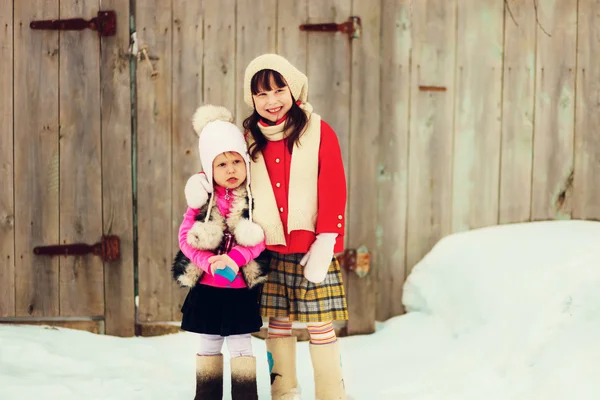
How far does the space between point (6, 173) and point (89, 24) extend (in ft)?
2.75

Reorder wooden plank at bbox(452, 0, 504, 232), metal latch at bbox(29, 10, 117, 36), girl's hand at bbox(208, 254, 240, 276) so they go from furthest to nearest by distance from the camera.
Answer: wooden plank at bbox(452, 0, 504, 232) < metal latch at bbox(29, 10, 117, 36) < girl's hand at bbox(208, 254, 240, 276)

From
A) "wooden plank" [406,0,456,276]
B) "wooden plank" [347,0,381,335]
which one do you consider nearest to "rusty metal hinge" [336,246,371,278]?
"wooden plank" [347,0,381,335]

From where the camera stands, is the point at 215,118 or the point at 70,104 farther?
the point at 70,104

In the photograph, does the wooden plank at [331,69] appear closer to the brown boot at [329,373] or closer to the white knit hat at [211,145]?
the white knit hat at [211,145]

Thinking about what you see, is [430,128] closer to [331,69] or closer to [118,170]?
[331,69]

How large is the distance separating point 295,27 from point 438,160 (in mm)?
970

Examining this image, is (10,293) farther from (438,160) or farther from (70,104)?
(438,160)

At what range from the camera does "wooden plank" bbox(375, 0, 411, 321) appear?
3297 mm

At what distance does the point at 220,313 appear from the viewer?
7.50ft

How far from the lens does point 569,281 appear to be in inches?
102

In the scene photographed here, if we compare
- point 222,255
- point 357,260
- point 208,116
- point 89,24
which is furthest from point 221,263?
point 89,24

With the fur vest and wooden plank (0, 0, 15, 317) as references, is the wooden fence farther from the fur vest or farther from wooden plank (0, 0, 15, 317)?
the fur vest

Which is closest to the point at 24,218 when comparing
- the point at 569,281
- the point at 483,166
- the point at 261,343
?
the point at 261,343

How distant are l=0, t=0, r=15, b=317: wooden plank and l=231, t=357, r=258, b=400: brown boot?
1560 mm
